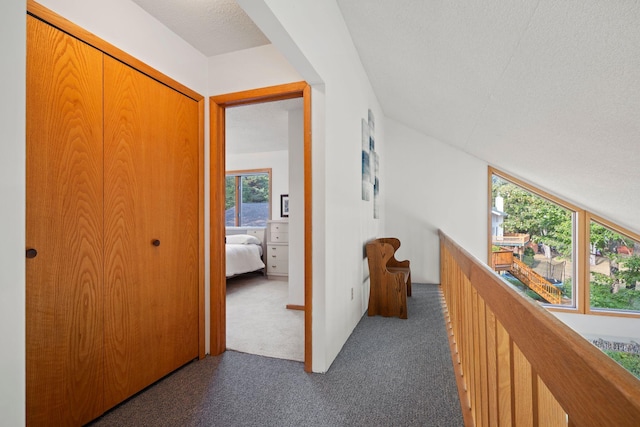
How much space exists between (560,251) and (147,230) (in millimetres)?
4851

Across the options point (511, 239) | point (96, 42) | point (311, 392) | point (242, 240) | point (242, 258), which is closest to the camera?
point (96, 42)

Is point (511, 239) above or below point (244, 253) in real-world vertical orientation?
above

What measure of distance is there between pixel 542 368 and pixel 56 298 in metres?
1.74

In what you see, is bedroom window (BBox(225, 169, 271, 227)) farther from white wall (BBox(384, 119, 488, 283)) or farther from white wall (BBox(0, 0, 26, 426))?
white wall (BBox(0, 0, 26, 426))

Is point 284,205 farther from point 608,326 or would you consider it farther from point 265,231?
point 608,326

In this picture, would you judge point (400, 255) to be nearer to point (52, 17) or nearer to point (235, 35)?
point (235, 35)

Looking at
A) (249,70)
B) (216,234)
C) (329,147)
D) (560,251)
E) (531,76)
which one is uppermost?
(249,70)

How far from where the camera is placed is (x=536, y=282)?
13.9ft

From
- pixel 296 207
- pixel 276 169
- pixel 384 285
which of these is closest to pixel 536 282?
pixel 384 285

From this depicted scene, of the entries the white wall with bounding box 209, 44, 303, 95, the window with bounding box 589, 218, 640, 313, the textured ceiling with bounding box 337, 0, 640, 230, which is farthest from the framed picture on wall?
the window with bounding box 589, 218, 640, 313

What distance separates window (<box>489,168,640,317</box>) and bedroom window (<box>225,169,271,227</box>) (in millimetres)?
4041

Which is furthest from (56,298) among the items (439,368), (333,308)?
(439,368)

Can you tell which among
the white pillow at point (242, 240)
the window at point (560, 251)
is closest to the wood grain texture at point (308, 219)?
the window at point (560, 251)

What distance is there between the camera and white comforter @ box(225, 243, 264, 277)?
4.54 metres
